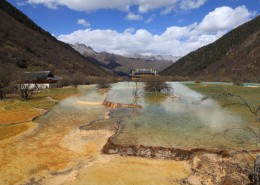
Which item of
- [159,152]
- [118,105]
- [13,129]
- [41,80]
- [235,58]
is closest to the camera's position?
[159,152]

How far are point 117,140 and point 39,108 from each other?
20.9m

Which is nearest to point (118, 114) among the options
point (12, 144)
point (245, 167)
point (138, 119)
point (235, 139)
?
point (138, 119)

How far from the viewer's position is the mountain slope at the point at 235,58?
125144 mm

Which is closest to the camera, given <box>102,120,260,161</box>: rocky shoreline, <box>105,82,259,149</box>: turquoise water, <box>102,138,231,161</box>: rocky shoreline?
<box>102,120,260,161</box>: rocky shoreline

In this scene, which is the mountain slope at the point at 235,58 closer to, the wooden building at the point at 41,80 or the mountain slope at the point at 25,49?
the mountain slope at the point at 25,49

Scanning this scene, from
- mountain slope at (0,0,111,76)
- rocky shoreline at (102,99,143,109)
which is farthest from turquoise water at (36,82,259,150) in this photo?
mountain slope at (0,0,111,76)

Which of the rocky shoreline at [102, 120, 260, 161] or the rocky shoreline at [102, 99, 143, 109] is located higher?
the rocky shoreline at [102, 99, 143, 109]

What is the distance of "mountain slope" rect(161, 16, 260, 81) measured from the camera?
125 m

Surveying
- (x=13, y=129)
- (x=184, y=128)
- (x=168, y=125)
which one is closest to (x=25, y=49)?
(x=13, y=129)

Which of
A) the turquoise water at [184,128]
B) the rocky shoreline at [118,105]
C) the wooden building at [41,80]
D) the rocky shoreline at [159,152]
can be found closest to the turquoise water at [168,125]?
the turquoise water at [184,128]

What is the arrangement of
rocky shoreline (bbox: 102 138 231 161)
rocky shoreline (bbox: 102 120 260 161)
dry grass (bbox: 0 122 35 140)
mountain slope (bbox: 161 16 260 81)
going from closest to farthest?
rocky shoreline (bbox: 102 120 260 161)
rocky shoreline (bbox: 102 138 231 161)
dry grass (bbox: 0 122 35 140)
mountain slope (bbox: 161 16 260 81)

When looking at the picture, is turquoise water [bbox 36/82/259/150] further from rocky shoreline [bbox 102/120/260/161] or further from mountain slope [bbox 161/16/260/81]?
mountain slope [bbox 161/16/260/81]

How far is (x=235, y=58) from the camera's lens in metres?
152

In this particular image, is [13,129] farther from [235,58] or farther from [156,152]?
[235,58]
